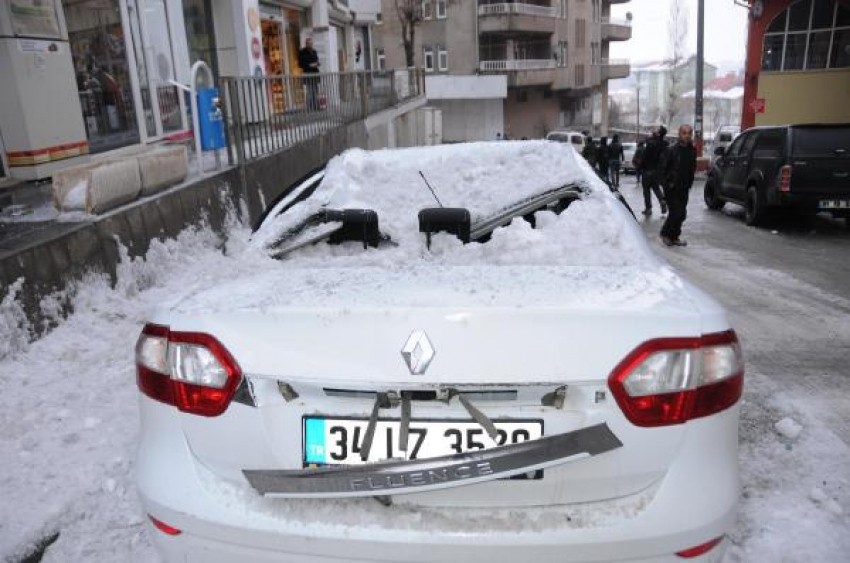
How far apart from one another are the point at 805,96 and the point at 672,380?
1100 inches

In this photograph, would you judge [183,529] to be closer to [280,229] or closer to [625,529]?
[625,529]

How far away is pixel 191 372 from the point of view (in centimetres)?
184

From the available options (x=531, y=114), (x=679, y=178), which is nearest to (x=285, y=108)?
(x=679, y=178)

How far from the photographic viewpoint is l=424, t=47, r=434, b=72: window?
4922 cm

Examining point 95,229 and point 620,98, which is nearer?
point 95,229

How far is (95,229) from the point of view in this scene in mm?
5168

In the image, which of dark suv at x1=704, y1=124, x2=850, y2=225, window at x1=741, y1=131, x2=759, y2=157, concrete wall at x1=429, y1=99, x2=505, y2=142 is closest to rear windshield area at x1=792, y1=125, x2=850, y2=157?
dark suv at x1=704, y1=124, x2=850, y2=225

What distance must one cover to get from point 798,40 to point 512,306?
28278 millimetres

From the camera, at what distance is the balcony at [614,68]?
59625 millimetres

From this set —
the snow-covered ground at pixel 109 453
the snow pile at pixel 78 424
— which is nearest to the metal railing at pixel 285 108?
the snow pile at pixel 78 424

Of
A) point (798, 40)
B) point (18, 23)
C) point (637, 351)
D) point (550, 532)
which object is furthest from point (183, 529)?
point (798, 40)

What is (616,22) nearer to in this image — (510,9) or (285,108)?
(510,9)

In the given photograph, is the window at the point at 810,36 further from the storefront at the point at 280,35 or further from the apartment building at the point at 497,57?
the apartment building at the point at 497,57

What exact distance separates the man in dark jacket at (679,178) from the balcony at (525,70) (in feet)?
131
